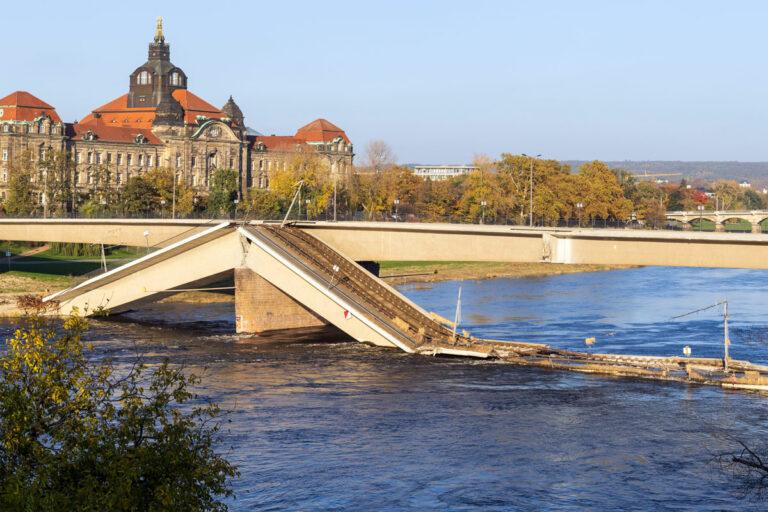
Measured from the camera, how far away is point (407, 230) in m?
74.8

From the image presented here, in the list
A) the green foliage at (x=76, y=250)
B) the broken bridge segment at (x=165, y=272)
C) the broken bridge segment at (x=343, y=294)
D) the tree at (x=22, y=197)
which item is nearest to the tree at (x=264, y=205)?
the green foliage at (x=76, y=250)

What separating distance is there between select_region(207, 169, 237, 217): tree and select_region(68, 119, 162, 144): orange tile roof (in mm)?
22804

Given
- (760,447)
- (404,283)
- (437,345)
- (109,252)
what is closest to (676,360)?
(437,345)

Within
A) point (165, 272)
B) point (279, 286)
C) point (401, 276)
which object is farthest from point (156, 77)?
point (279, 286)

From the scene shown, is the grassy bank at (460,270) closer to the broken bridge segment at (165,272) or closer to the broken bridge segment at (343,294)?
the broken bridge segment at (165,272)

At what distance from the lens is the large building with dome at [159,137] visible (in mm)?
163375

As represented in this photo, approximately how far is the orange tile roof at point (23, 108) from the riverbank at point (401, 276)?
64.1 m

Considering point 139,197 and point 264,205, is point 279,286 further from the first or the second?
point 264,205

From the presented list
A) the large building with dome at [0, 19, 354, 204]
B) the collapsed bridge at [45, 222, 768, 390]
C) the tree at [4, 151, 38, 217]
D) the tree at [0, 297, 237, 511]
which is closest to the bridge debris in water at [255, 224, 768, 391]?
the collapsed bridge at [45, 222, 768, 390]

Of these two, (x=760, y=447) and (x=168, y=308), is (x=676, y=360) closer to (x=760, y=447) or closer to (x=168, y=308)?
(x=760, y=447)

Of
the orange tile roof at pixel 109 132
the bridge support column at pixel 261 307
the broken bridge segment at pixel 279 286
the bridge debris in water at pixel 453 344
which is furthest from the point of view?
the orange tile roof at pixel 109 132

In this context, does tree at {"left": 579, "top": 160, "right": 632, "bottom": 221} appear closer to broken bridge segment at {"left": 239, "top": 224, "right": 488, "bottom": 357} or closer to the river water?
the river water

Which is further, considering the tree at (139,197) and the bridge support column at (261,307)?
the tree at (139,197)

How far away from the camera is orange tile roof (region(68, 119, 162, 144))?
561 ft
